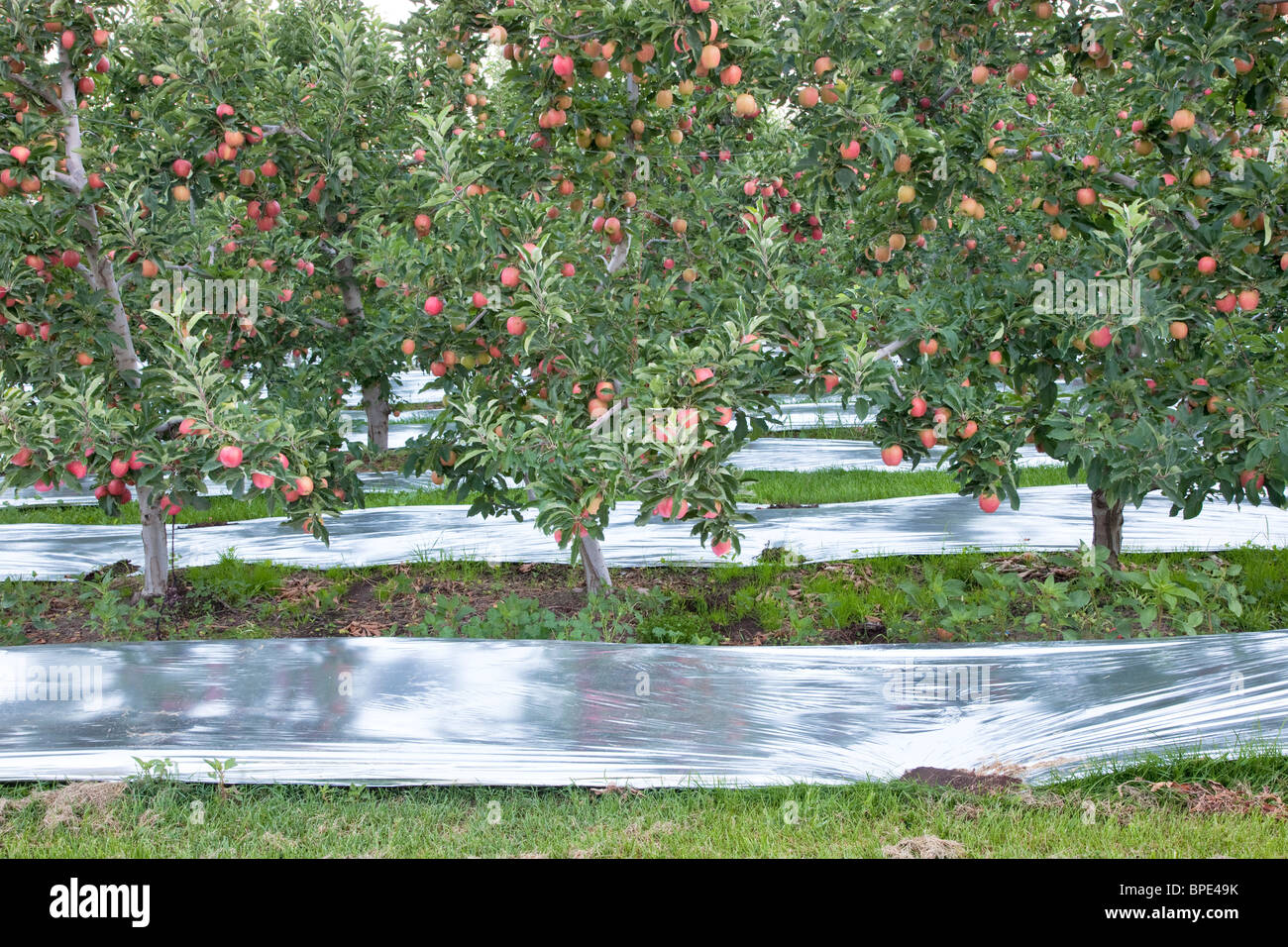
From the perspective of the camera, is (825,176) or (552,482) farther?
(825,176)

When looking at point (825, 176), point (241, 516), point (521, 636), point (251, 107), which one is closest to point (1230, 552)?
point (825, 176)

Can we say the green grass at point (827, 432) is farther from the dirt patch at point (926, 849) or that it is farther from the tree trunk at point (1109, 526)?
the dirt patch at point (926, 849)

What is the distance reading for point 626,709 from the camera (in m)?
3.29

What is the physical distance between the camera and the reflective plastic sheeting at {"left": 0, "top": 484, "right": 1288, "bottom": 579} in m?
5.36

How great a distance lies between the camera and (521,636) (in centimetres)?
415

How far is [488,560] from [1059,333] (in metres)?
3.29

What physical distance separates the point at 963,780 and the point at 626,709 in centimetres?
115

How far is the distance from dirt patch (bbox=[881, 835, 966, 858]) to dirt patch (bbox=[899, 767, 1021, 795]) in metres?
0.31

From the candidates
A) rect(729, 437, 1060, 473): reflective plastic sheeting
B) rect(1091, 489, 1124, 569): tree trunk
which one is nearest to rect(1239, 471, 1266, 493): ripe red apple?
rect(1091, 489, 1124, 569): tree trunk

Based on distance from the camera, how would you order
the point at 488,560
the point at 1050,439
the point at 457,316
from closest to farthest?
the point at 457,316, the point at 1050,439, the point at 488,560

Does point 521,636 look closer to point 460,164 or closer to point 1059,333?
point 460,164

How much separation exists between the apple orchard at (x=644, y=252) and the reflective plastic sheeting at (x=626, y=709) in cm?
60

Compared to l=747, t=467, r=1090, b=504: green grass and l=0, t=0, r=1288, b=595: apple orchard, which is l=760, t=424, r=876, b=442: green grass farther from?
l=0, t=0, r=1288, b=595: apple orchard

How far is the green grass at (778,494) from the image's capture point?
6465mm
